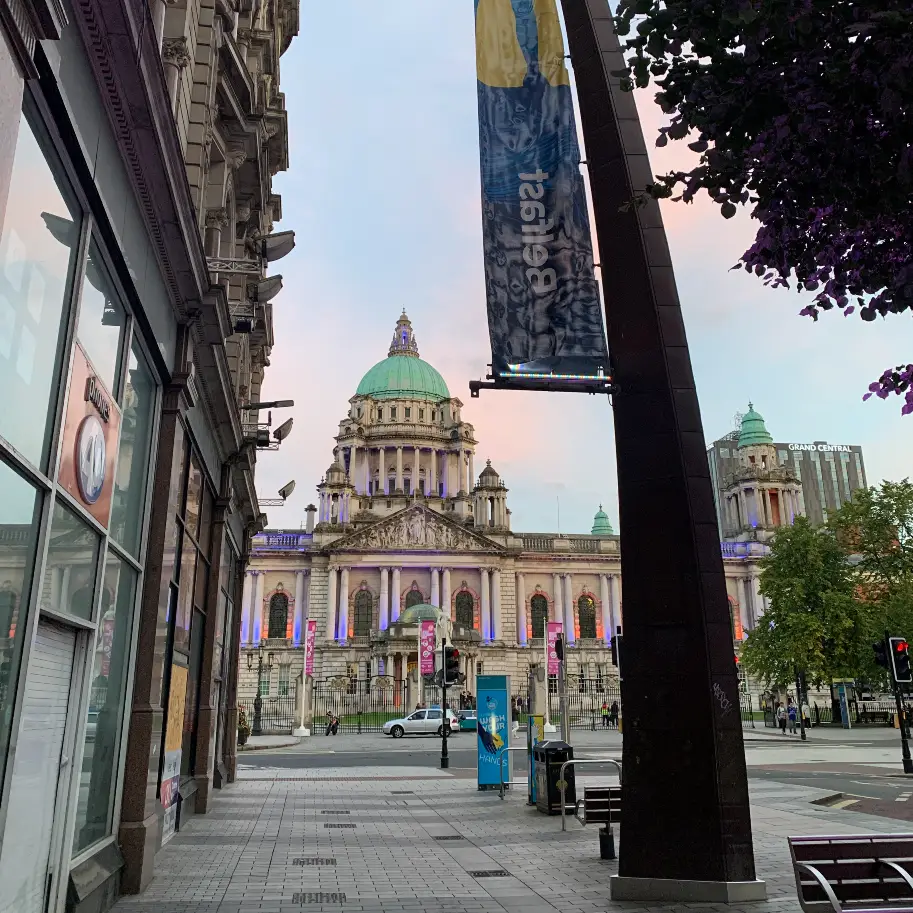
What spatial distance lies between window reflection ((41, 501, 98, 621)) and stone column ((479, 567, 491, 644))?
71.0m

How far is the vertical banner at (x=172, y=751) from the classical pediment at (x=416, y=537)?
65.6 meters

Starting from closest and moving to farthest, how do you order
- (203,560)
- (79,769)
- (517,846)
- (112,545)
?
1. (79,769)
2. (112,545)
3. (517,846)
4. (203,560)

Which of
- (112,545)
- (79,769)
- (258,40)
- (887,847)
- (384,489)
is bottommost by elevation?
(887,847)

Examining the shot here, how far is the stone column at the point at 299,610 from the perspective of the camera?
77000mm

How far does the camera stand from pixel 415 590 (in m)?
77.9

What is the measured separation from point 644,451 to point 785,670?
42.1 meters

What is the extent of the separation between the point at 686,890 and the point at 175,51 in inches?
425

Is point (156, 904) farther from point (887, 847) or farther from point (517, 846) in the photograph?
point (887, 847)

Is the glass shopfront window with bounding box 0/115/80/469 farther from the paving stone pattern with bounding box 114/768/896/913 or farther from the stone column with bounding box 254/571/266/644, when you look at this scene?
the stone column with bounding box 254/571/266/644

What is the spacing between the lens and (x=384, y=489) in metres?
93.1

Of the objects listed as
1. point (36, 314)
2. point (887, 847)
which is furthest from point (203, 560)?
point (887, 847)

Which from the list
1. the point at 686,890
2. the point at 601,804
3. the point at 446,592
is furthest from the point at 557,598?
the point at 686,890

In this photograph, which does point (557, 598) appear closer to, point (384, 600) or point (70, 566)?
point (384, 600)

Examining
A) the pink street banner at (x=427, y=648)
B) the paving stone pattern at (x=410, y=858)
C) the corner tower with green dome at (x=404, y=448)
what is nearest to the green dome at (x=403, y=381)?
the corner tower with green dome at (x=404, y=448)
